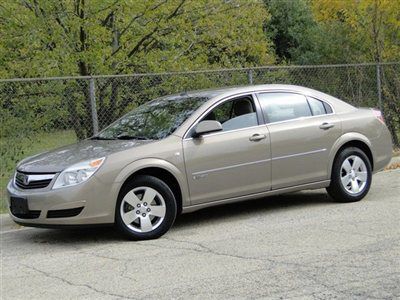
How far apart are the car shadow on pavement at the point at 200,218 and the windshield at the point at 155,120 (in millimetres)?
1169

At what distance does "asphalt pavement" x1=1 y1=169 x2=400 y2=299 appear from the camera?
494 centimetres

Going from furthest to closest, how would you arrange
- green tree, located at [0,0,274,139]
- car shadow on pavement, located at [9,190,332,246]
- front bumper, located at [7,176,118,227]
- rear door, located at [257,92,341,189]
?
green tree, located at [0,0,274,139] < rear door, located at [257,92,341,189] < car shadow on pavement, located at [9,190,332,246] < front bumper, located at [7,176,118,227]

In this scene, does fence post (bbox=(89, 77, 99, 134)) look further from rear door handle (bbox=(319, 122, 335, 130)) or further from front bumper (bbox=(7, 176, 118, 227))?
rear door handle (bbox=(319, 122, 335, 130))

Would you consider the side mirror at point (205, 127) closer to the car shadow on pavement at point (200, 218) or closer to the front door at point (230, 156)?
the front door at point (230, 156)

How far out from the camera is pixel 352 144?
8273 millimetres

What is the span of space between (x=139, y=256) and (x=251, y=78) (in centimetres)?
629

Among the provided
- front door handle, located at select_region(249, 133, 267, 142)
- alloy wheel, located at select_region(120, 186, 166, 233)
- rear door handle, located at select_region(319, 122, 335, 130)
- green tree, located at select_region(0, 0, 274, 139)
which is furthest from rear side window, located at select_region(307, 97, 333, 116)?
green tree, located at select_region(0, 0, 274, 139)

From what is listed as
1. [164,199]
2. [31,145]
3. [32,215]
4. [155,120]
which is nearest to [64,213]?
[32,215]

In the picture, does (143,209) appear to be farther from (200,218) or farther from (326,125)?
(326,125)

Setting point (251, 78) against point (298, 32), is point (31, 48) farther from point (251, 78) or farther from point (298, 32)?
point (298, 32)

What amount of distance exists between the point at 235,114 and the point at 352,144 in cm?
182

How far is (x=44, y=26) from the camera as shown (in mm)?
11477

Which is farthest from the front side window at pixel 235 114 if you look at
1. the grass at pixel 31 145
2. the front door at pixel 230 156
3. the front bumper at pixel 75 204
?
the grass at pixel 31 145

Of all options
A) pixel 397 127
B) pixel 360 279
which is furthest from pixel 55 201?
pixel 397 127
